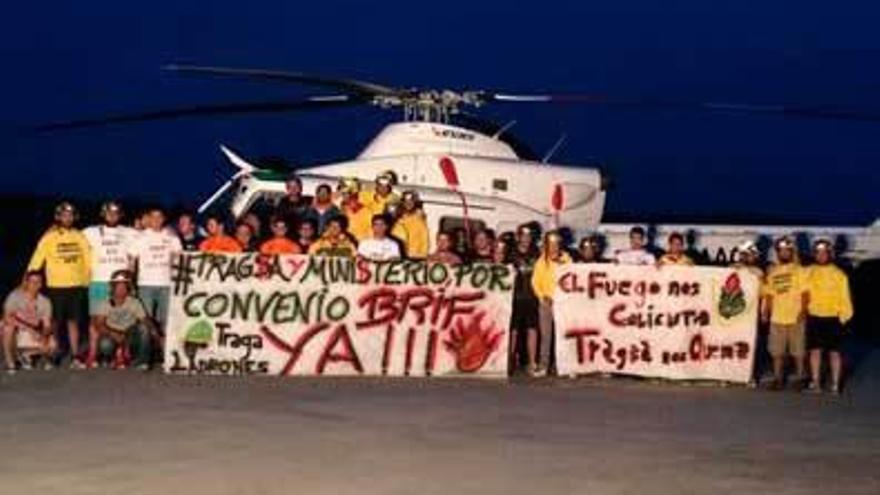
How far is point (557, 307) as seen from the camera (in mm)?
16984

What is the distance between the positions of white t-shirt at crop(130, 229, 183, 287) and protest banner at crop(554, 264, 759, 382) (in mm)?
4127

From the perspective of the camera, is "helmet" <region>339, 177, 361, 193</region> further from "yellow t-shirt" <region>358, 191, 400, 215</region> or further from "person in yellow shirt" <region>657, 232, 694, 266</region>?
"person in yellow shirt" <region>657, 232, 694, 266</region>

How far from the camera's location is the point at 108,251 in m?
16.9

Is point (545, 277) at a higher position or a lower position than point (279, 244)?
lower

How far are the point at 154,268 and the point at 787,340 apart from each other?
6.64m

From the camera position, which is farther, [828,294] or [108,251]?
[108,251]

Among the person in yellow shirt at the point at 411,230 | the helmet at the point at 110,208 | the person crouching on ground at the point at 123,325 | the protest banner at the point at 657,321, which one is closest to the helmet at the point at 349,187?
the person in yellow shirt at the point at 411,230

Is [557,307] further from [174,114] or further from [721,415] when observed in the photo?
[174,114]

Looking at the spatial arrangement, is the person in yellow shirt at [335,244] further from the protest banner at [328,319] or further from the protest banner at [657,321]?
the protest banner at [657,321]

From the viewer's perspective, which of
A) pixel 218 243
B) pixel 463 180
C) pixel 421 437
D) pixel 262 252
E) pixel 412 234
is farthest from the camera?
pixel 463 180

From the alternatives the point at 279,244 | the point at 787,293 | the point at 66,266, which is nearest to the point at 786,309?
the point at 787,293

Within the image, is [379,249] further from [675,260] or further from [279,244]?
[675,260]

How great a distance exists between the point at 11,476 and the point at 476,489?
2.88m

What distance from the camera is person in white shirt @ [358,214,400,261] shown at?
16984mm
